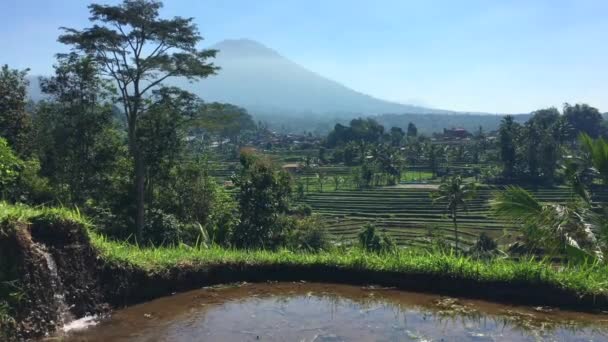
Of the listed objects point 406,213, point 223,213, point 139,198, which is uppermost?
point 139,198

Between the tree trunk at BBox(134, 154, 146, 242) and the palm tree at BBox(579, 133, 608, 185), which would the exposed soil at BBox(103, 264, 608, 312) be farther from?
the tree trunk at BBox(134, 154, 146, 242)

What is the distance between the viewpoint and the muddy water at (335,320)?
4.79 meters

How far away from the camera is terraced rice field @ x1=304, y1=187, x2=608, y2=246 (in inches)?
1427

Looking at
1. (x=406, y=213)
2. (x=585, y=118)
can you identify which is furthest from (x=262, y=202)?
(x=585, y=118)

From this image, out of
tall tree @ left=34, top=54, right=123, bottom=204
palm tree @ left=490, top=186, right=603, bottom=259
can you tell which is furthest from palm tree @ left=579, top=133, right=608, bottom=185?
tall tree @ left=34, top=54, right=123, bottom=204

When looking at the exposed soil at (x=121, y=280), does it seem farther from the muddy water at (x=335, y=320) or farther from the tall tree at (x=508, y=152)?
the tall tree at (x=508, y=152)

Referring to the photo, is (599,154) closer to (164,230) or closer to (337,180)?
(164,230)

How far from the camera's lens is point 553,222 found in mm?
5598

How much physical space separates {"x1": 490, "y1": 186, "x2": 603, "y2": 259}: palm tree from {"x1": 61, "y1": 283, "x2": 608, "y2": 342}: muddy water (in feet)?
2.36

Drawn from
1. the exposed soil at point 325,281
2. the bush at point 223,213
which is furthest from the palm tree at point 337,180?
the exposed soil at point 325,281

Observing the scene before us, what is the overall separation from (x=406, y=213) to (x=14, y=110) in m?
33.2

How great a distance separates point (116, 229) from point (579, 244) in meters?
13.0

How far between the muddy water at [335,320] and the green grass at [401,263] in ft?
1.10

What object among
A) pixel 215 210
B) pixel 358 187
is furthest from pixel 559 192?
pixel 215 210
